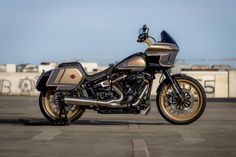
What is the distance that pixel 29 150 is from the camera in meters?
7.66

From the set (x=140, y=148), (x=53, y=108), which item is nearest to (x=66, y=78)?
(x=53, y=108)

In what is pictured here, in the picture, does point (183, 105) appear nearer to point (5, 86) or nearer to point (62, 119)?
point (62, 119)

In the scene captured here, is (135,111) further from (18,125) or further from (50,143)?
(50,143)

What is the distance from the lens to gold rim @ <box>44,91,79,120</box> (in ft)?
38.6

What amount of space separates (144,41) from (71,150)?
15.3 ft

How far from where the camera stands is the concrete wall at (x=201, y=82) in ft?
148

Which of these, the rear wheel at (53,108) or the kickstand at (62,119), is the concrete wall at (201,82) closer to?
the rear wheel at (53,108)

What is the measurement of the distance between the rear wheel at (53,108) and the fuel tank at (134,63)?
4.26ft

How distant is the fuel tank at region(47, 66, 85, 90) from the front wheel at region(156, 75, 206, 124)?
5.44 ft

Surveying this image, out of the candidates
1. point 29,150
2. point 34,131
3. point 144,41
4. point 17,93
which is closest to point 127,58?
point 144,41

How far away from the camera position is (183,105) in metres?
11.5

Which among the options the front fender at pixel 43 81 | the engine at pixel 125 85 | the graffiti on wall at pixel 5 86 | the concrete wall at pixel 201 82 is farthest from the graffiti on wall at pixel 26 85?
the engine at pixel 125 85

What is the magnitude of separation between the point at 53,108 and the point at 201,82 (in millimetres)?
35998

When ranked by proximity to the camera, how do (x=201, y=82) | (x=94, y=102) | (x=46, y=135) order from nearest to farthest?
(x=46, y=135) < (x=94, y=102) < (x=201, y=82)
